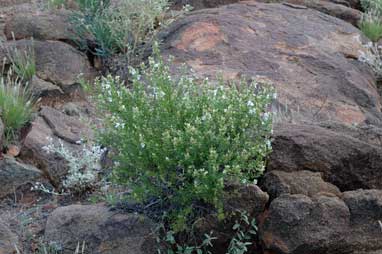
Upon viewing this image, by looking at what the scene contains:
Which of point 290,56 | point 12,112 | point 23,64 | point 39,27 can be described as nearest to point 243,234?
point 12,112

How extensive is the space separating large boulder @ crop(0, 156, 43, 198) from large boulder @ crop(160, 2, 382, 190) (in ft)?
4.58

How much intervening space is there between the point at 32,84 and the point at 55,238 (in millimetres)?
2565

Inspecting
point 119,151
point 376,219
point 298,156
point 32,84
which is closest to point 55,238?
point 119,151

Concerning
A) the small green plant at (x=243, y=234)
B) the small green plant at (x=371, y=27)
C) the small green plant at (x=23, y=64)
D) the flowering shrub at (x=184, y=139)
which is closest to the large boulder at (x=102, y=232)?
the flowering shrub at (x=184, y=139)

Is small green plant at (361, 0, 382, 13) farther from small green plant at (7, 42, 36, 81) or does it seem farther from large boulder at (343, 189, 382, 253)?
large boulder at (343, 189, 382, 253)

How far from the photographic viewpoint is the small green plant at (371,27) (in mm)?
8352

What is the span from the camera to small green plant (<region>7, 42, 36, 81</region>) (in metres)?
6.69

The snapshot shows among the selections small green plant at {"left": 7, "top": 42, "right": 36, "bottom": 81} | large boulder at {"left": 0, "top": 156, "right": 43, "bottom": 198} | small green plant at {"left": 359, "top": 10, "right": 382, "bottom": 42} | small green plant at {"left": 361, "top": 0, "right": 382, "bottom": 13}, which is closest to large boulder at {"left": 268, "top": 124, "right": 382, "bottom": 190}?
large boulder at {"left": 0, "top": 156, "right": 43, "bottom": 198}

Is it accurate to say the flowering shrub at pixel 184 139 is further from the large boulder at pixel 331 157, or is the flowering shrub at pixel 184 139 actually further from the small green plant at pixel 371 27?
the small green plant at pixel 371 27

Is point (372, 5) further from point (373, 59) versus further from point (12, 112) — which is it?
point (12, 112)

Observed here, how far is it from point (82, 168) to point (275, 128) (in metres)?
1.37

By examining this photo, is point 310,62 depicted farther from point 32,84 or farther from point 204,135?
point 204,135

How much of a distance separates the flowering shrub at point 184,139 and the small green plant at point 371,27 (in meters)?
4.40

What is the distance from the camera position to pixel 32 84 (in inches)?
260
